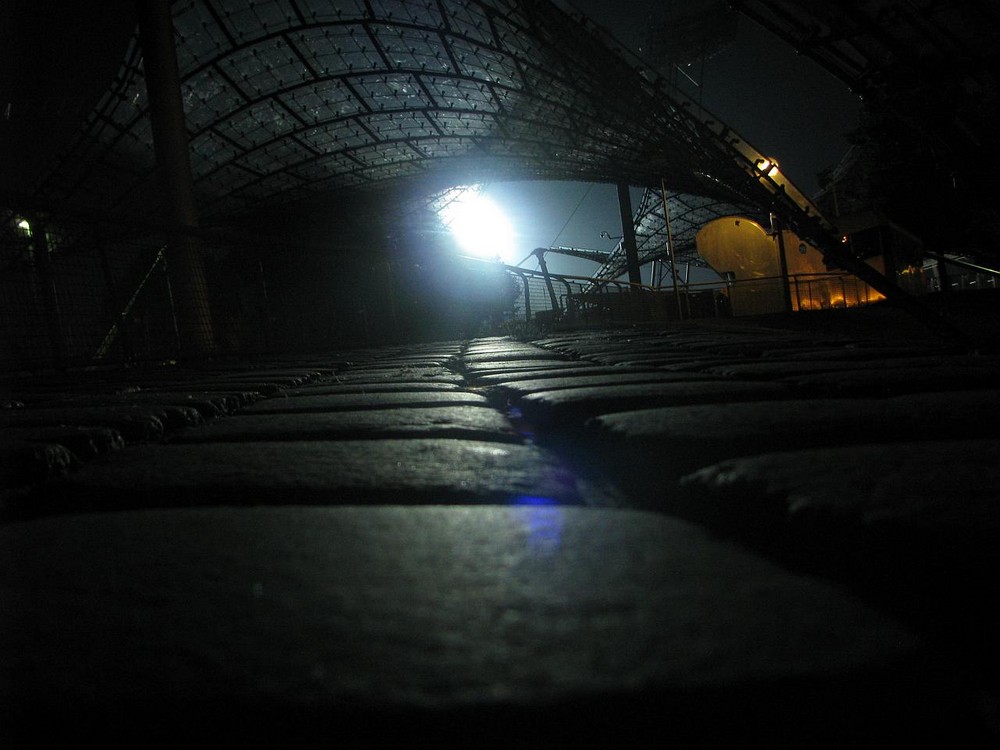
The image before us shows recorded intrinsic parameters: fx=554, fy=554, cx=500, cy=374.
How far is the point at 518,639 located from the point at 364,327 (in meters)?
10.1

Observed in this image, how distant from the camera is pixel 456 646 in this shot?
393mm

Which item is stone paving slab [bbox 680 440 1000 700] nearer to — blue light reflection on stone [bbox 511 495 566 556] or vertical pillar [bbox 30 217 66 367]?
blue light reflection on stone [bbox 511 495 566 556]

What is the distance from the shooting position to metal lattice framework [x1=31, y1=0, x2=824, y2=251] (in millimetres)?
13195

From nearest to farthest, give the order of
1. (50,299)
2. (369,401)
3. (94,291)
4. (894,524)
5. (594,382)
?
(894,524) < (369,401) < (594,382) < (50,299) < (94,291)

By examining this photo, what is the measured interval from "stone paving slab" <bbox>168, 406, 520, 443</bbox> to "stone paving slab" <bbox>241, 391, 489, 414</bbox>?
16 centimetres

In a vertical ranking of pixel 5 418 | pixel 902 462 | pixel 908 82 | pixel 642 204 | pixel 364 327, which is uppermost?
pixel 642 204

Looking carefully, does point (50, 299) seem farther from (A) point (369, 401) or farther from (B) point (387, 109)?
(B) point (387, 109)

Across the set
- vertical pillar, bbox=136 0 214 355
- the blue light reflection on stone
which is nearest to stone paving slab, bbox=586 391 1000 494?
the blue light reflection on stone

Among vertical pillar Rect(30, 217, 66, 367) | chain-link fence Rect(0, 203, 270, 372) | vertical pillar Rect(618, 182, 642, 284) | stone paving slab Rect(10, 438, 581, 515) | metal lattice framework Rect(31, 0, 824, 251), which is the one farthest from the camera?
vertical pillar Rect(618, 182, 642, 284)

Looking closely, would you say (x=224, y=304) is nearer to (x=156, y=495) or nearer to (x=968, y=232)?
(x=156, y=495)

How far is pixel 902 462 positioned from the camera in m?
0.76

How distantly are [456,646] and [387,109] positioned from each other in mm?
27980

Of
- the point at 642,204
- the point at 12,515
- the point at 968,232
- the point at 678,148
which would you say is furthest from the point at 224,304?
the point at 642,204

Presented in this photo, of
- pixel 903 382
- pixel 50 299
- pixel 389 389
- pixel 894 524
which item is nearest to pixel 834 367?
pixel 903 382
